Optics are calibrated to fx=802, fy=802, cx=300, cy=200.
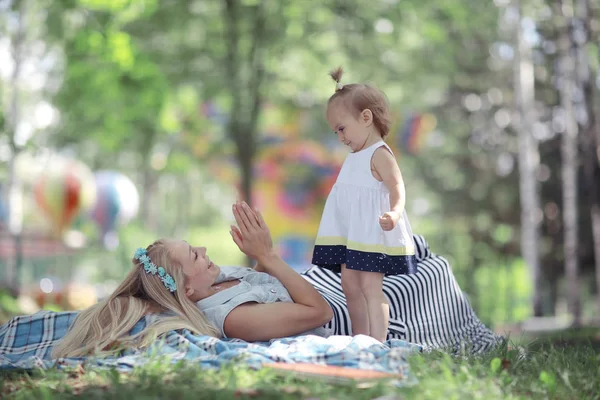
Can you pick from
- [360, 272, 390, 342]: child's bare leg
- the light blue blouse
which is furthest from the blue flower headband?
[360, 272, 390, 342]: child's bare leg

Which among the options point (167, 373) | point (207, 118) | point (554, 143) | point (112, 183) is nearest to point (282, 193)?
point (207, 118)

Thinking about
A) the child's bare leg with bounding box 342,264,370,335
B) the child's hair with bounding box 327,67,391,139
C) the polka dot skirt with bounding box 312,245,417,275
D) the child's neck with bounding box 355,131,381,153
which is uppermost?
the child's hair with bounding box 327,67,391,139

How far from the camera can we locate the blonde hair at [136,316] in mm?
3742

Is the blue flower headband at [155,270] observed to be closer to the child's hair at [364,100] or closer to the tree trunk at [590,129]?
the child's hair at [364,100]

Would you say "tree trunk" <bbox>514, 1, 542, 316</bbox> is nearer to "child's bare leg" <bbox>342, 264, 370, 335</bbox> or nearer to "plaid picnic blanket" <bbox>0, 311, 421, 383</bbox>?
"child's bare leg" <bbox>342, 264, 370, 335</bbox>

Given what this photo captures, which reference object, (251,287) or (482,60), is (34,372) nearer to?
(251,287)

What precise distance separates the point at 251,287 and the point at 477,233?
1806 centimetres

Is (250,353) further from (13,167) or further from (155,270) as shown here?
(13,167)

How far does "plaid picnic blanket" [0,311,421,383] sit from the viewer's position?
3.35 metres

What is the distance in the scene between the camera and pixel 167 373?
10.3ft

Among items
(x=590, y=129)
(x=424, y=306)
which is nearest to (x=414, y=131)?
(x=590, y=129)

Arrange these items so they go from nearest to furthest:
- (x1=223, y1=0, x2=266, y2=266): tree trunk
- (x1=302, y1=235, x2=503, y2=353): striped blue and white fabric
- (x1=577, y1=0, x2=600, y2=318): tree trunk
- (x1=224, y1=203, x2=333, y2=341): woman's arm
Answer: (x1=224, y1=203, x2=333, y2=341): woman's arm, (x1=302, y1=235, x2=503, y2=353): striped blue and white fabric, (x1=577, y1=0, x2=600, y2=318): tree trunk, (x1=223, y1=0, x2=266, y2=266): tree trunk

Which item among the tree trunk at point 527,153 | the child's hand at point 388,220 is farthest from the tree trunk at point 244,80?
the child's hand at point 388,220

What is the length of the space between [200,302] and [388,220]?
3.35 feet
